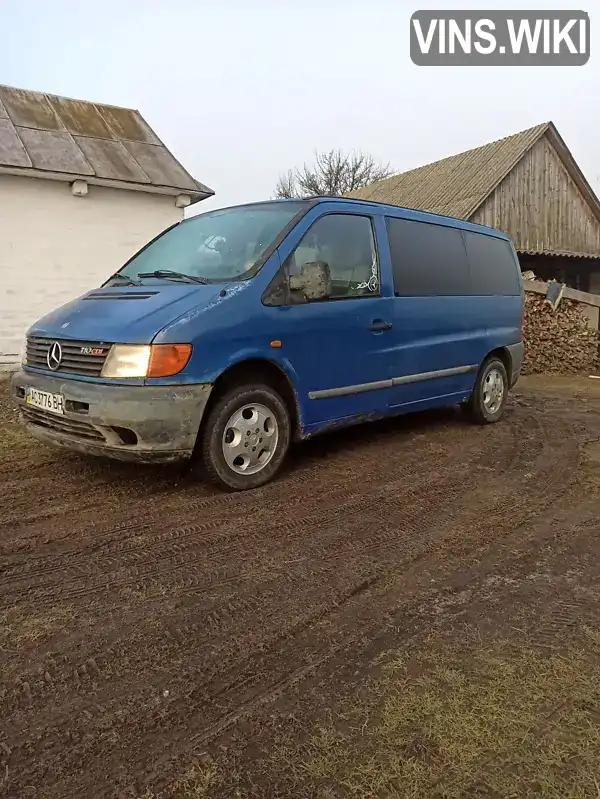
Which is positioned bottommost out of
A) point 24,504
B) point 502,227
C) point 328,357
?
point 24,504

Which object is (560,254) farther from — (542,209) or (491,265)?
(491,265)

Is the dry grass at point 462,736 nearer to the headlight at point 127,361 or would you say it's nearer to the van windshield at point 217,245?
the headlight at point 127,361

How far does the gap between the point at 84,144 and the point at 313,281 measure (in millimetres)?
8511

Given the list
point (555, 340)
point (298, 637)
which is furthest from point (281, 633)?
point (555, 340)

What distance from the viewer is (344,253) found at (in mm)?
4762

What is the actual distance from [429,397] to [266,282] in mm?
2218

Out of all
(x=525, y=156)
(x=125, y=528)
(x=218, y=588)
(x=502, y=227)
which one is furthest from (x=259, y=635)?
(x=525, y=156)

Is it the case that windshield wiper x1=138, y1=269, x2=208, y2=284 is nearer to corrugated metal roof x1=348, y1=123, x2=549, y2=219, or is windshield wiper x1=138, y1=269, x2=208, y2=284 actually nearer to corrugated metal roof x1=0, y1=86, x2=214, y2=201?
corrugated metal roof x1=0, y1=86, x2=214, y2=201

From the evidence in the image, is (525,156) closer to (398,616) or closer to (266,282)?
(266,282)

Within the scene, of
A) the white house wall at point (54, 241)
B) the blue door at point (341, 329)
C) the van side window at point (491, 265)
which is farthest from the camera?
the white house wall at point (54, 241)

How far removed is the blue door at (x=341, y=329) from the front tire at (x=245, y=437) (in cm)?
27

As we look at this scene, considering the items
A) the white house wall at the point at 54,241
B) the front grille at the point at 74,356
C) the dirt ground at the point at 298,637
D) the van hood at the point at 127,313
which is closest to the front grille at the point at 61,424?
the front grille at the point at 74,356

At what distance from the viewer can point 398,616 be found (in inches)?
102

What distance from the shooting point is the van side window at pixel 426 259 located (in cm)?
521
